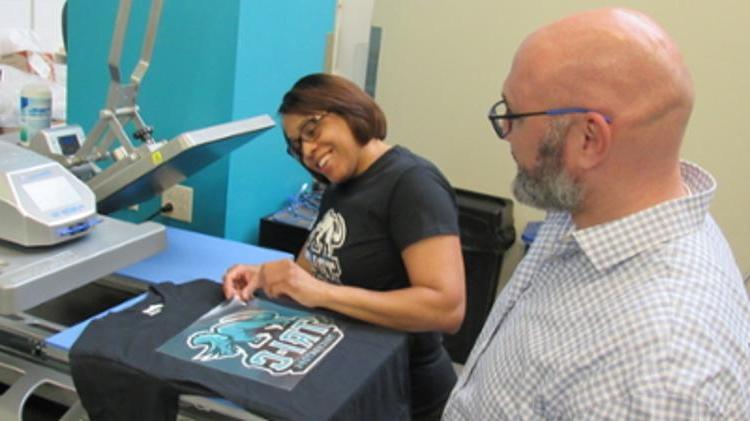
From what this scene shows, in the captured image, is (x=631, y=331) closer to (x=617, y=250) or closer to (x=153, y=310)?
(x=617, y=250)

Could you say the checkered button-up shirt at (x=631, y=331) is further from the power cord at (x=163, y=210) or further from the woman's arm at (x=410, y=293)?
the power cord at (x=163, y=210)

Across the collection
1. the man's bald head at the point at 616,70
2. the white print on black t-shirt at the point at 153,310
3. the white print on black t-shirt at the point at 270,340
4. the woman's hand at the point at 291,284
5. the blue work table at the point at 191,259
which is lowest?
the blue work table at the point at 191,259

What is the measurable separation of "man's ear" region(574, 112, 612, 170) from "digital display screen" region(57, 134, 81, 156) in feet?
3.93

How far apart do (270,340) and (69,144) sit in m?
0.80

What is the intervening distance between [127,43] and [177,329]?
47.6 inches

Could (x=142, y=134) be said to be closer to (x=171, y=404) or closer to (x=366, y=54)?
(x=171, y=404)

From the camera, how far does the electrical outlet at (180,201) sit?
79.9 inches

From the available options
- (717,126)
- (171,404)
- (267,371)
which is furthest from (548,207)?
(717,126)

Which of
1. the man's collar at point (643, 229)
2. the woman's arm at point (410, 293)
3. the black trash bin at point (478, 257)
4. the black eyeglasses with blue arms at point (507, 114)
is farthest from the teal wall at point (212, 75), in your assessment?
the man's collar at point (643, 229)

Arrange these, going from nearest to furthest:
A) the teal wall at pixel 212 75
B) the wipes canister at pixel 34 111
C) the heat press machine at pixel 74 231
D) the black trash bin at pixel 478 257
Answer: the heat press machine at pixel 74 231 < the wipes canister at pixel 34 111 < the teal wall at pixel 212 75 < the black trash bin at pixel 478 257

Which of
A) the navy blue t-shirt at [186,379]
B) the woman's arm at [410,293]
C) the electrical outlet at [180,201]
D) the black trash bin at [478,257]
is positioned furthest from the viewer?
the black trash bin at [478,257]

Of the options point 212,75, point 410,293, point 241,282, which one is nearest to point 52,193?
point 241,282

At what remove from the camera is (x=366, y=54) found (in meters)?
3.17

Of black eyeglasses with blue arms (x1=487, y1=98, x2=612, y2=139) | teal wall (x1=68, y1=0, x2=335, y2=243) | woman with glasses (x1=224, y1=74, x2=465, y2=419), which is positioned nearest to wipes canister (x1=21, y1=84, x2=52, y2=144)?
teal wall (x1=68, y1=0, x2=335, y2=243)
